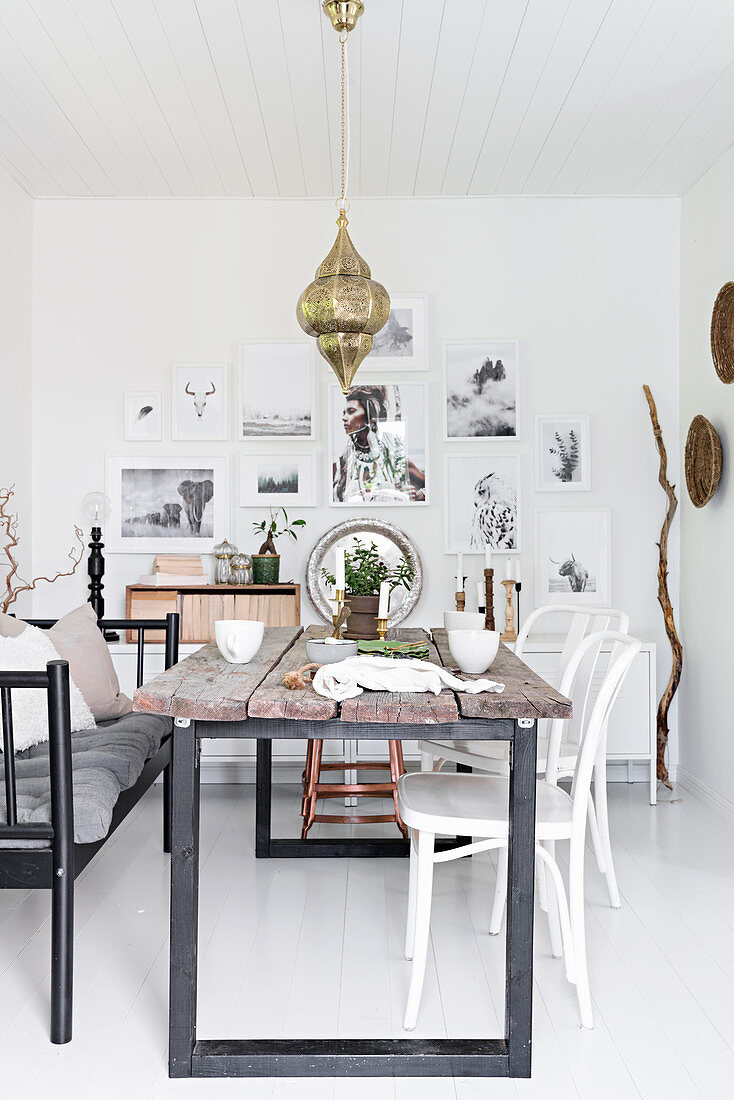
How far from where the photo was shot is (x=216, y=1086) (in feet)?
6.14

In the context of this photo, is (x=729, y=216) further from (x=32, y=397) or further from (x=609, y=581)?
(x=32, y=397)

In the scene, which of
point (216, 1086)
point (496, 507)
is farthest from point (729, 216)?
point (216, 1086)

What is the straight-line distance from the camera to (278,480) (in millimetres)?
4375

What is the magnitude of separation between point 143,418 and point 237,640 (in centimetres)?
234

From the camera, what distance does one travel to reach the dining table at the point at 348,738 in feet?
6.14

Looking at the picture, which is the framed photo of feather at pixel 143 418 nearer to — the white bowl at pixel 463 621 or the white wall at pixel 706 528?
the white bowl at pixel 463 621

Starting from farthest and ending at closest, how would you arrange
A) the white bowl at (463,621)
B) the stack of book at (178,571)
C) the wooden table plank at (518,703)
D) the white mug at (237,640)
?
the stack of book at (178,571), the white bowl at (463,621), the white mug at (237,640), the wooden table plank at (518,703)

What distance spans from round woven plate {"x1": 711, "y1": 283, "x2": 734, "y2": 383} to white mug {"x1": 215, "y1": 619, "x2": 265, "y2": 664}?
7.66 feet

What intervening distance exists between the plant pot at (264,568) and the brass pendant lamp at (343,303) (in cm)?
151

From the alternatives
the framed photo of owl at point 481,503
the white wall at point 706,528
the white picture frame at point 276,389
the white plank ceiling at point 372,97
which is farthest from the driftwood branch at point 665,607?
the white picture frame at point 276,389

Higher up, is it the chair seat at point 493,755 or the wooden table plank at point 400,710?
the wooden table plank at point 400,710

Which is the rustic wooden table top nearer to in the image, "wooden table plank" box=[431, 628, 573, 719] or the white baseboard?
"wooden table plank" box=[431, 628, 573, 719]

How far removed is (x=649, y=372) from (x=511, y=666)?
8.07 feet

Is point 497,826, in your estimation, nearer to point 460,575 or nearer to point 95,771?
point 95,771
